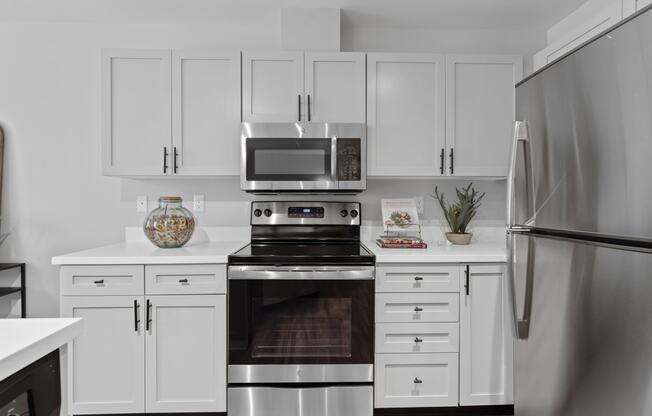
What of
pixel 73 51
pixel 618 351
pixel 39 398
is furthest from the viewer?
pixel 73 51

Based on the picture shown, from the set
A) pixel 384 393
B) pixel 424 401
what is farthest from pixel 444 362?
pixel 384 393

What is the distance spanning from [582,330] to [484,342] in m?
0.98

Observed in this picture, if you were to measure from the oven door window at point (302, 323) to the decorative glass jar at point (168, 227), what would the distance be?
0.54 metres

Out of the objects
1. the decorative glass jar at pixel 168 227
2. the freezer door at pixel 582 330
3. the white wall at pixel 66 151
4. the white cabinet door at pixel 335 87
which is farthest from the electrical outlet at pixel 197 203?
the freezer door at pixel 582 330

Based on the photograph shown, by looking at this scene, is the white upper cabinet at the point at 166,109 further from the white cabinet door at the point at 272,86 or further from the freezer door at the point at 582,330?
the freezer door at the point at 582,330

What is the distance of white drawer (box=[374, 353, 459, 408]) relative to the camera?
207cm

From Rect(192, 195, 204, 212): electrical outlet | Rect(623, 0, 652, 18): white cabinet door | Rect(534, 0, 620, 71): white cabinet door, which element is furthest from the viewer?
Rect(192, 195, 204, 212): electrical outlet

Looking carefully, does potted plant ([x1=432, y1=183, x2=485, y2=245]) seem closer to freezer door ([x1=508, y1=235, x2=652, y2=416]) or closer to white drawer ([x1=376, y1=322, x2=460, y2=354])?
white drawer ([x1=376, y1=322, x2=460, y2=354])

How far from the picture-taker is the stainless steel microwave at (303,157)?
229cm

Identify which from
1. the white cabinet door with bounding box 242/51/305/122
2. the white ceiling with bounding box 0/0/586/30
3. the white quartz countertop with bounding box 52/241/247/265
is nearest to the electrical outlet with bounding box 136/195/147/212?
the white quartz countertop with bounding box 52/241/247/265

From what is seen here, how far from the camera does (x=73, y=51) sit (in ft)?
8.66

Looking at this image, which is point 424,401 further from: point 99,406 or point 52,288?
point 52,288

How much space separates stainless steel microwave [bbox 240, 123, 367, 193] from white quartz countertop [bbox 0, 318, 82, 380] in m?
1.53

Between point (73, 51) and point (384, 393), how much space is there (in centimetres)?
291
